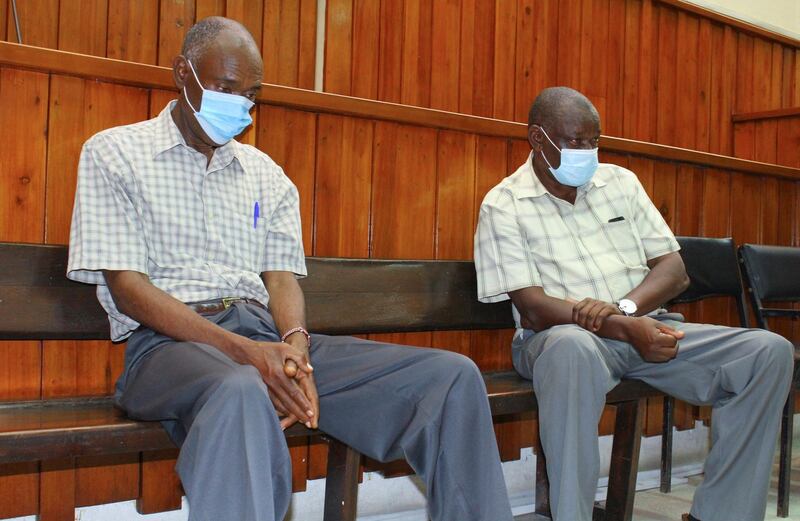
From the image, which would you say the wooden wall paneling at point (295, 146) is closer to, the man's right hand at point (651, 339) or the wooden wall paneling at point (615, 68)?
the man's right hand at point (651, 339)

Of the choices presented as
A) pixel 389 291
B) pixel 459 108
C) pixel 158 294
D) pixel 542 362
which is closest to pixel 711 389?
pixel 542 362

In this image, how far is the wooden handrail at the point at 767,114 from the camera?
446 centimetres

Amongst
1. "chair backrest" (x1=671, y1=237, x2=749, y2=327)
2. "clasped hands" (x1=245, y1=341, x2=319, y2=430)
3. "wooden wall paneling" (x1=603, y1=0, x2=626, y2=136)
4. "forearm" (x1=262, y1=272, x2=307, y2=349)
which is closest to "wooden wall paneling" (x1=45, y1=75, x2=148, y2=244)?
"forearm" (x1=262, y1=272, x2=307, y2=349)

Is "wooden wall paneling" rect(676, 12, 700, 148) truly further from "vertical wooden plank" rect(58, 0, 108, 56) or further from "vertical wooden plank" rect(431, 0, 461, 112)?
"vertical wooden plank" rect(58, 0, 108, 56)

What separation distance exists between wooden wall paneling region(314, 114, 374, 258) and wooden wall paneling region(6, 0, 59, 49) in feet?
4.74

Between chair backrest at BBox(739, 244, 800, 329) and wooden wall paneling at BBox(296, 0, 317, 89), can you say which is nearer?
chair backrest at BBox(739, 244, 800, 329)

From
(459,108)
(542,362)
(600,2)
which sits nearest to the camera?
(542,362)

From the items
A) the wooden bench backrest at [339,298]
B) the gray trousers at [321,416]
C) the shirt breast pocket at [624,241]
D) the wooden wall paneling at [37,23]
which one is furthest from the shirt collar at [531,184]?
the wooden wall paneling at [37,23]

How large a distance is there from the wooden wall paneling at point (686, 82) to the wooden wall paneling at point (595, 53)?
44 centimetres

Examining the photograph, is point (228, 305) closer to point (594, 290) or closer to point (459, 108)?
point (594, 290)

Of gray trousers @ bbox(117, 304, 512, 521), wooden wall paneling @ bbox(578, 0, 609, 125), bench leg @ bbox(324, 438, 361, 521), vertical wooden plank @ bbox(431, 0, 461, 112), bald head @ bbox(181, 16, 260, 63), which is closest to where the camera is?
gray trousers @ bbox(117, 304, 512, 521)

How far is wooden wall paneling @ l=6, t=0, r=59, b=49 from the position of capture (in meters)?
3.28

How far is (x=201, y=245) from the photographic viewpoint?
2014mm

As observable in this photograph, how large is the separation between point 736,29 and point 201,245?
3907 mm
